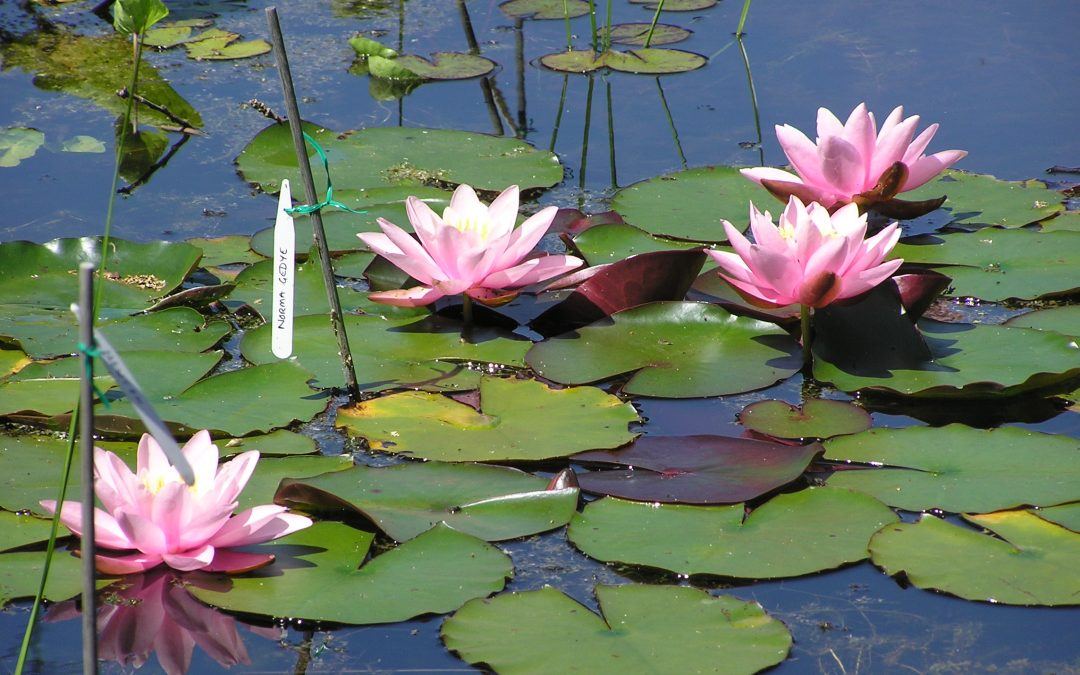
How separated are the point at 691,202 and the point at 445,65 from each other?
5.74ft

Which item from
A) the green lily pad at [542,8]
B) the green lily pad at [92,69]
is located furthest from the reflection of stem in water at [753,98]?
the green lily pad at [92,69]

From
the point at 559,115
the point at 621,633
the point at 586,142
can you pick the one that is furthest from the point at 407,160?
the point at 621,633

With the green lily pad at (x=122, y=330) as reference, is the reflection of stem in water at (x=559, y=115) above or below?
above

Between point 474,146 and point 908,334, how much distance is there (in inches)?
67.4

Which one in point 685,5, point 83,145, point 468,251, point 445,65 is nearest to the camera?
point 468,251

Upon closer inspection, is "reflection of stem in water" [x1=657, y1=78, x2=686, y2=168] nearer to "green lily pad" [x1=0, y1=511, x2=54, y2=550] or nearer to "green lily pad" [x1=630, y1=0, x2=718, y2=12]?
"green lily pad" [x1=630, y1=0, x2=718, y2=12]

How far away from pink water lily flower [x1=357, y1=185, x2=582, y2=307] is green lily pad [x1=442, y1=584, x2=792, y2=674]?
91 cm

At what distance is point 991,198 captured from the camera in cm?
323

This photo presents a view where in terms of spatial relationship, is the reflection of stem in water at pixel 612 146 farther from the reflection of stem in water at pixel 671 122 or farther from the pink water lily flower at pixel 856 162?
the pink water lily flower at pixel 856 162

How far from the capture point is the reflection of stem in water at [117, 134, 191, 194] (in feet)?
11.5

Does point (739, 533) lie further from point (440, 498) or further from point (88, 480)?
point (88, 480)

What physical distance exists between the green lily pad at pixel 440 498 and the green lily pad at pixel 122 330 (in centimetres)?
75

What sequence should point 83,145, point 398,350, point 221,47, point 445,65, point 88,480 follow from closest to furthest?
point 88,480 < point 398,350 < point 83,145 < point 445,65 < point 221,47

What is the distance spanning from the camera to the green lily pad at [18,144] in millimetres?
3666
